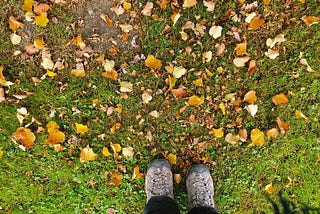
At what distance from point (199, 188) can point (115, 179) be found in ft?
2.37

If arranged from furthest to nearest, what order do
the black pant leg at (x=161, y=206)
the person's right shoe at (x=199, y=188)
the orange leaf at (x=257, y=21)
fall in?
the orange leaf at (x=257, y=21) → the person's right shoe at (x=199, y=188) → the black pant leg at (x=161, y=206)

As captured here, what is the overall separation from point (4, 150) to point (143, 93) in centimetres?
128

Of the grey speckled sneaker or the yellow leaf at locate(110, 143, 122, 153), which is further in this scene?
the yellow leaf at locate(110, 143, 122, 153)

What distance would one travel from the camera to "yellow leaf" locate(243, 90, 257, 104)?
367cm

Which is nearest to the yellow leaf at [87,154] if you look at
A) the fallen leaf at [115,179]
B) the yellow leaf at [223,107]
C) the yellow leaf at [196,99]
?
the fallen leaf at [115,179]

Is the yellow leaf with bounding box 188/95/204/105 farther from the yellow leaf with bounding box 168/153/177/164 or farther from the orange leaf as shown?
the orange leaf

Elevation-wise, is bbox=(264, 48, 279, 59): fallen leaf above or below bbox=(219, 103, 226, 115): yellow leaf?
above

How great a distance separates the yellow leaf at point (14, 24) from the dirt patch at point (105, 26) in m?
0.48

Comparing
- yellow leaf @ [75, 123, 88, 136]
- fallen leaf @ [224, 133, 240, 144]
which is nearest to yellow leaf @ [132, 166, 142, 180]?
yellow leaf @ [75, 123, 88, 136]

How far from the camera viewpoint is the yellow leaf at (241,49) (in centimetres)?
364

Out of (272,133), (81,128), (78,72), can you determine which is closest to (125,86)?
(78,72)

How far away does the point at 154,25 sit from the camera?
367cm

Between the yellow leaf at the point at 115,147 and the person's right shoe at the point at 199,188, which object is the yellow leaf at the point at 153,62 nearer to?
the yellow leaf at the point at 115,147

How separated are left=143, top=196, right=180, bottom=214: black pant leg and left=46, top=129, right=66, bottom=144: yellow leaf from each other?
925 mm
